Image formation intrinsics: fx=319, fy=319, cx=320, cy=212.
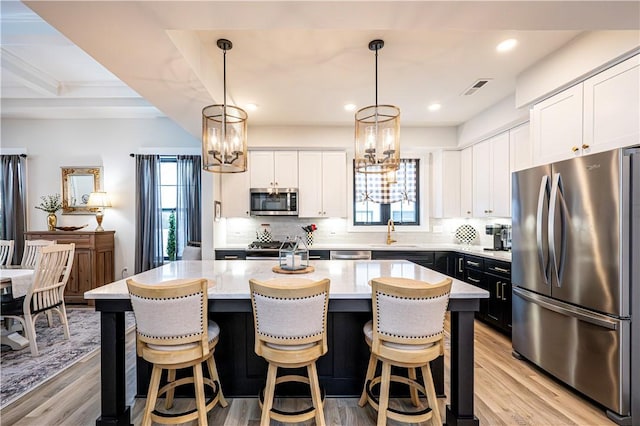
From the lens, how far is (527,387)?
2.51 m

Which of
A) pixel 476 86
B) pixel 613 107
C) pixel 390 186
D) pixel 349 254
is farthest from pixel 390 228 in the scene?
pixel 613 107

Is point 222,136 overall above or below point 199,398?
above

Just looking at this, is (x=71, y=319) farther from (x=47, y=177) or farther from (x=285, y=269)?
(x=285, y=269)

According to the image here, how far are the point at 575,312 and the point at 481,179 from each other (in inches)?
98.3

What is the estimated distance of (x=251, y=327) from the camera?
232 centimetres

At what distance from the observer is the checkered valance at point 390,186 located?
5.32 m

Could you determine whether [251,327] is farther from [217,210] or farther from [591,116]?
[591,116]

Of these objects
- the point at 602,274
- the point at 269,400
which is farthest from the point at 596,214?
the point at 269,400

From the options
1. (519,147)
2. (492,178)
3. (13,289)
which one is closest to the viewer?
(13,289)

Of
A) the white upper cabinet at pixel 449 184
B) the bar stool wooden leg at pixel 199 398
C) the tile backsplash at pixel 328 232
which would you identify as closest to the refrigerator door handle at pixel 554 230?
the white upper cabinet at pixel 449 184

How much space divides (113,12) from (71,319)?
13.2 ft

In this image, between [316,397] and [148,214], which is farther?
[148,214]

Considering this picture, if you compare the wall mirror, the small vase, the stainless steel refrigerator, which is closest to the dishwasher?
the stainless steel refrigerator

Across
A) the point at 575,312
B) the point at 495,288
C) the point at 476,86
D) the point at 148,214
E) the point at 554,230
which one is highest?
the point at 476,86
